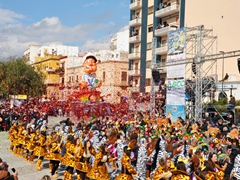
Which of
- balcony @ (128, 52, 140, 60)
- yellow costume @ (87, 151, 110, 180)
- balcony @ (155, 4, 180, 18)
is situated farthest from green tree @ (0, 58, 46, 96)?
yellow costume @ (87, 151, 110, 180)

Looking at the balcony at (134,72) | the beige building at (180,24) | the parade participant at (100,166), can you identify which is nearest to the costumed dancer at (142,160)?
the parade participant at (100,166)

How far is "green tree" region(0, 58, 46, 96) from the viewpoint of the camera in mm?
35562

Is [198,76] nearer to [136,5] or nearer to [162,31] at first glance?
[162,31]

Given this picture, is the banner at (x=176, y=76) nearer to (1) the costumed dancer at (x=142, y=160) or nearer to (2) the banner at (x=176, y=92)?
(2) the banner at (x=176, y=92)

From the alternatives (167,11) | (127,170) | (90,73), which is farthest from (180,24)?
(127,170)

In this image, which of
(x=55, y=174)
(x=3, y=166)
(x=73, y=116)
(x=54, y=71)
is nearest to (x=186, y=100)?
(x=73, y=116)

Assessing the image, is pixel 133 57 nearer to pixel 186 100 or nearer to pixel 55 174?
pixel 186 100

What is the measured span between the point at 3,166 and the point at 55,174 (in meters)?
4.18

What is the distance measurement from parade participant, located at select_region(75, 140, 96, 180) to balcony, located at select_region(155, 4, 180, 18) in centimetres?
2345

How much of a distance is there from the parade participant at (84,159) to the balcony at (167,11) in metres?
23.4

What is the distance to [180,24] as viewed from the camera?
2967cm

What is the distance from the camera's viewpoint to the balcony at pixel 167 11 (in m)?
30.2

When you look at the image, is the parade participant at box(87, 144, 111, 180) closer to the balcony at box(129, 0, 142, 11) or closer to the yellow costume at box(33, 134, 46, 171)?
the yellow costume at box(33, 134, 46, 171)

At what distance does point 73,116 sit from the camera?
25.6m
